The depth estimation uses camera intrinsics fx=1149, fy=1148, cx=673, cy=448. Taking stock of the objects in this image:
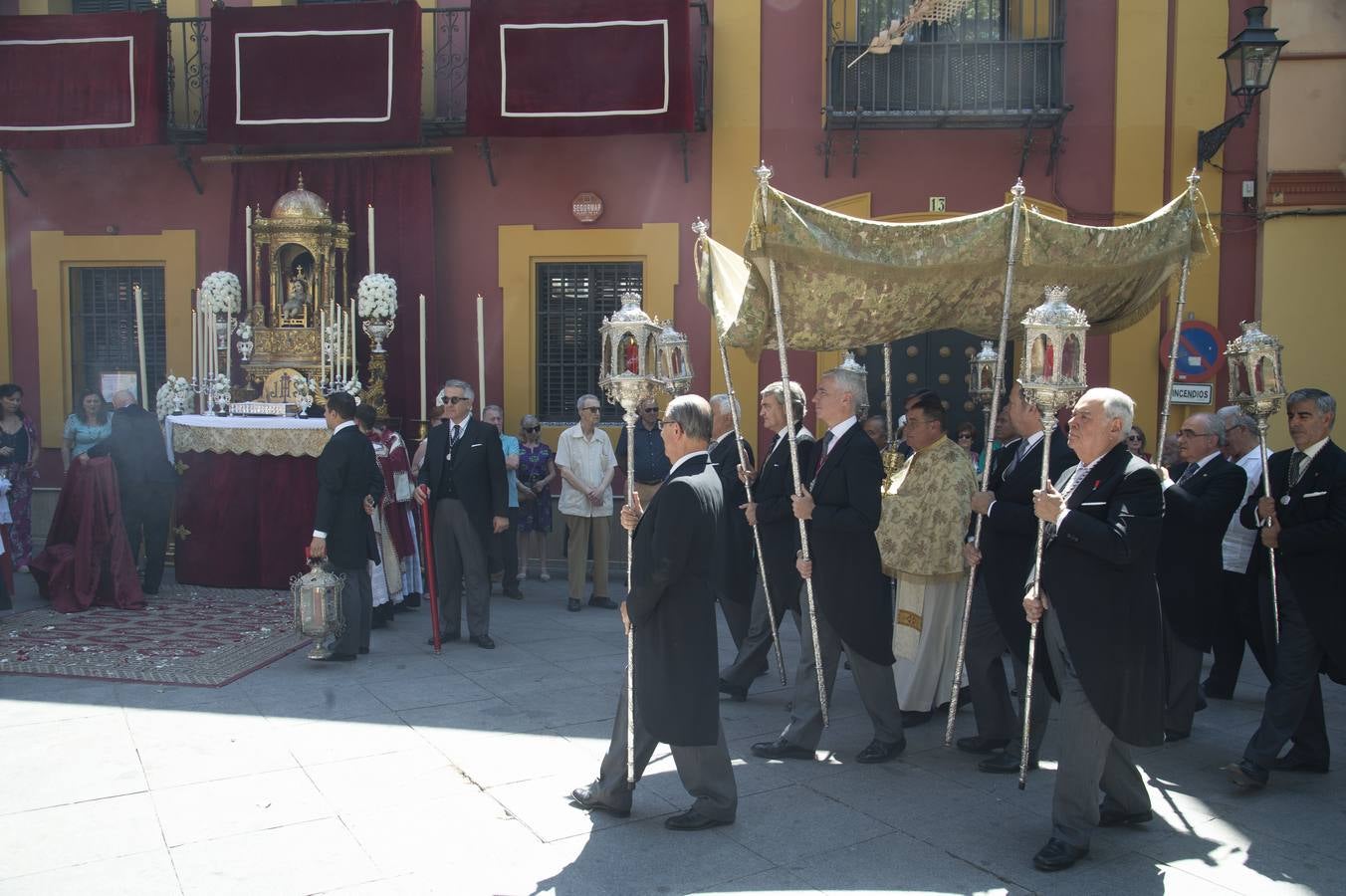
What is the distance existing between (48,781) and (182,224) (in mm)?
8392

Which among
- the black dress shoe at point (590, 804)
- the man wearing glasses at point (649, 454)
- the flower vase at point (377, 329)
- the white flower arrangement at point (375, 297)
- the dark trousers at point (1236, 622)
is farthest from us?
the flower vase at point (377, 329)

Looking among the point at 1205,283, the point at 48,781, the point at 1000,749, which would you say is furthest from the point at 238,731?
the point at 1205,283

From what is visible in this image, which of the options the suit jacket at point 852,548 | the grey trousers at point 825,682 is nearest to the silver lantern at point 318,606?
the grey trousers at point 825,682

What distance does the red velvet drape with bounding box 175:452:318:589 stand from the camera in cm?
986

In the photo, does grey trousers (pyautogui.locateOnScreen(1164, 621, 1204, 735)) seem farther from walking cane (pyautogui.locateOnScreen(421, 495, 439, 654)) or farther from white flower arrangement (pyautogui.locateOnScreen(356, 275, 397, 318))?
white flower arrangement (pyautogui.locateOnScreen(356, 275, 397, 318))

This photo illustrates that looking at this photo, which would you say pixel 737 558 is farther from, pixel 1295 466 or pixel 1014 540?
pixel 1295 466

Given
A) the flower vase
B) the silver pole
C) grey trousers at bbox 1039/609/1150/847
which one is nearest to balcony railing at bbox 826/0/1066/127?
the flower vase

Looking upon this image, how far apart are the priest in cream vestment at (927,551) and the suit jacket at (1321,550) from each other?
1606 mm

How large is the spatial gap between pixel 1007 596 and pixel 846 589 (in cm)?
81

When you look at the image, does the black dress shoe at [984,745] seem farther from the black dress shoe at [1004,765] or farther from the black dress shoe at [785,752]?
the black dress shoe at [785,752]

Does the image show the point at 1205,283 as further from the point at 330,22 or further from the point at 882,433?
the point at 330,22

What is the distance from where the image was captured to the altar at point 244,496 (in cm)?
982

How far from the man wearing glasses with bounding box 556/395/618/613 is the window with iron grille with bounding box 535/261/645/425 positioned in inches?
64.2

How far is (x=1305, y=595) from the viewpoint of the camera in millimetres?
5516
